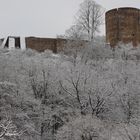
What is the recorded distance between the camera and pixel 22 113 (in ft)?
97.1

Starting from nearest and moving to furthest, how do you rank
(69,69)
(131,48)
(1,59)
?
(69,69) → (1,59) → (131,48)

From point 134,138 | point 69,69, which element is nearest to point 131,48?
point 69,69

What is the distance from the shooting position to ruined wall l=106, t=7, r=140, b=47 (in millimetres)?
49344

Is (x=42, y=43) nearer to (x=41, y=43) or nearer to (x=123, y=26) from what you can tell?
(x=41, y=43)

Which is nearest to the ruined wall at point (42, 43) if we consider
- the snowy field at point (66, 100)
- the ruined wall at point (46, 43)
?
the ruined wall at point (46, 43)

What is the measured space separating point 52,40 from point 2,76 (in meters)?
14.1

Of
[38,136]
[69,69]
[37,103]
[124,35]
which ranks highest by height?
[124,35]

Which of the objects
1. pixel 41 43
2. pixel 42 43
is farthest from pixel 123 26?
pixel 41 43

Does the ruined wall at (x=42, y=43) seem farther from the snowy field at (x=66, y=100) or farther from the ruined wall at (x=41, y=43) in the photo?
the snowy field at (x=66, y=100)

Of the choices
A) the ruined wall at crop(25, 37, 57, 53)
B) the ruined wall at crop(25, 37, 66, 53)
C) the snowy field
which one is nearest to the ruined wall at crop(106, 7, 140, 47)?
the ruined wall at crop(25, 37, 66, 53)

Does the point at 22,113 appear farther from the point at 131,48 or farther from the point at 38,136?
the point at 131,48

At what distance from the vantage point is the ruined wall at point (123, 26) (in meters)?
49.3

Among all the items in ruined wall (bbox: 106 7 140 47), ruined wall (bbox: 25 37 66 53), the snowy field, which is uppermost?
ruined wall (bbox: 106 7 140 47)

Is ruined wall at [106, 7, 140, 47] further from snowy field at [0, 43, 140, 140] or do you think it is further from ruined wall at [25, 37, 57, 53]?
snowy field at [0, 43, 140, 140]
